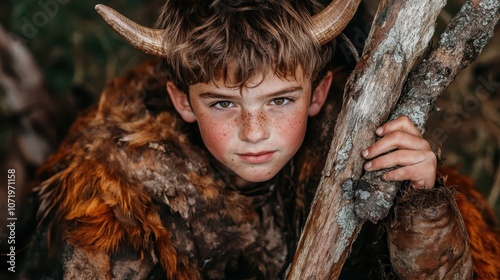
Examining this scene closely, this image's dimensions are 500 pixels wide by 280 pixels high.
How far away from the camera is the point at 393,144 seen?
2.00 metres

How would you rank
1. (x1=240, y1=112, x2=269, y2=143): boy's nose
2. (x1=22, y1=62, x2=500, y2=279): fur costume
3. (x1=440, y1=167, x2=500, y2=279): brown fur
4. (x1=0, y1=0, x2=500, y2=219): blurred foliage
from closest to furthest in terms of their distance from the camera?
(x1=240, y1=112, x2=269, y2=143): boy's nose
(x1=22, y1=62, x2=500, y2=279): fur costume
(x1=440, y1=167, x2=500, y2=279): brown fur
(x1=0, y1=0, x2=500, y2=219): blurred foliage

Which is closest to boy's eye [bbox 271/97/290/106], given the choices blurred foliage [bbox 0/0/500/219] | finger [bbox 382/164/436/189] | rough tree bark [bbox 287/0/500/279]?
rough tree bark [bbox 287/0/500/279]

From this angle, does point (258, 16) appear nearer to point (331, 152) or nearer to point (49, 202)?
point (331, 152)

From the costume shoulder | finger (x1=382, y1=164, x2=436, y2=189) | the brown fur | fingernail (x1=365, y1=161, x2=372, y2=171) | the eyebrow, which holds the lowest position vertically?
the brown fur

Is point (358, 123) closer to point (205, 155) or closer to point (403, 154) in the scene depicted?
point (403, 154)

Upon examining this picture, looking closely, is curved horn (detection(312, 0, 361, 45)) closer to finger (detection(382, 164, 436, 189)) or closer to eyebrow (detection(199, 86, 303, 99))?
eyebrow (detection(199, 86, 303, 99))

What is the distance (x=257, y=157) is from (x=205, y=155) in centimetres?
33

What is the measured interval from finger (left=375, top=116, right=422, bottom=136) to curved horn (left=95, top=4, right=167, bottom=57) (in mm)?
794

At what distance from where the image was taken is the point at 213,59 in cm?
223

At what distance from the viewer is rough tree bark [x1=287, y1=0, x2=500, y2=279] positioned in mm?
2047

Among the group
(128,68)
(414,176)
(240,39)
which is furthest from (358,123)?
(128,68)

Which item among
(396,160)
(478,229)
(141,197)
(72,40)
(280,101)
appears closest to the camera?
(396,160)

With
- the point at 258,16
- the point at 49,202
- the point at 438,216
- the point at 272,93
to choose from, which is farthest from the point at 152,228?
the point at 438,216

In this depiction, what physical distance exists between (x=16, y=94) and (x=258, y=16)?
77.6 inches
